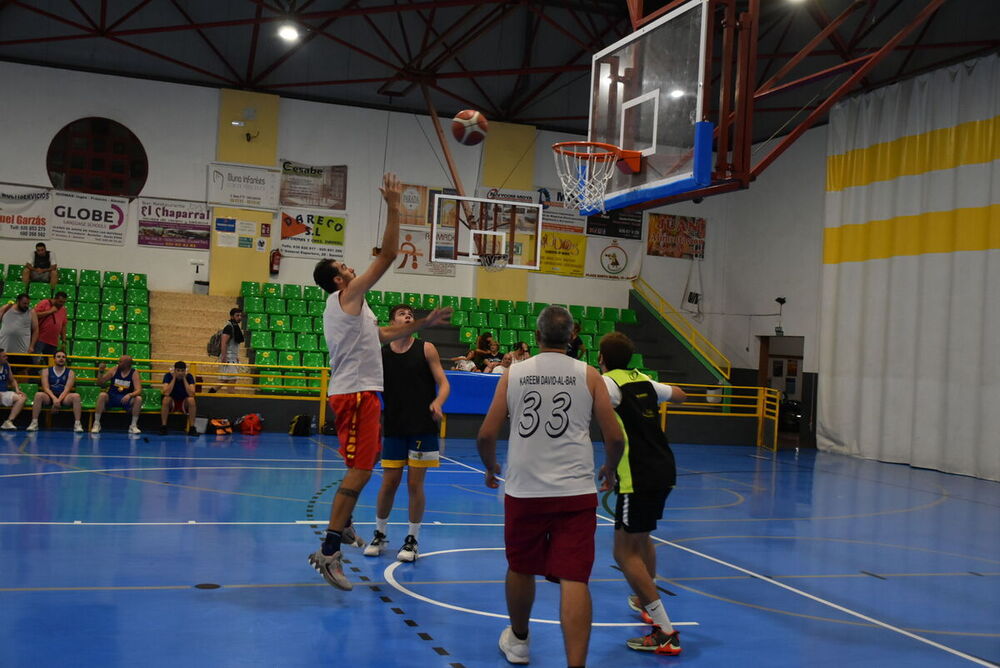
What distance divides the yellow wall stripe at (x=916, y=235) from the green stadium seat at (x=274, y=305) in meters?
12.4

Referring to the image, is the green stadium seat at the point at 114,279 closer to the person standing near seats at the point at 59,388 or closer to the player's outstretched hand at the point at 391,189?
the person standing near seats at the point at 59,388

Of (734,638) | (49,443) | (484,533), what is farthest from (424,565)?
(49,443)

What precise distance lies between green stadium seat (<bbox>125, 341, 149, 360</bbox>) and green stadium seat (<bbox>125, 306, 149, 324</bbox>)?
799 mm

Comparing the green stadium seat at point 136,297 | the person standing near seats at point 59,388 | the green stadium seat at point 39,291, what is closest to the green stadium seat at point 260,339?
the green stadium seat at point 136,297

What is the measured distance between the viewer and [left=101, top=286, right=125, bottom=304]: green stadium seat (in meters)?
19.0

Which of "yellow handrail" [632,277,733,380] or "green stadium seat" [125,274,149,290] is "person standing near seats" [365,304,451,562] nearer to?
"green stadium seat" [125,274,149,290]

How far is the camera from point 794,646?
5133 millimetres

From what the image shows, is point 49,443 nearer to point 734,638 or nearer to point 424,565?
point 424,565

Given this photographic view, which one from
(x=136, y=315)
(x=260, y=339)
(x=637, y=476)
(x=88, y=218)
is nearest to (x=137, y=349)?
(x=136, y=315)

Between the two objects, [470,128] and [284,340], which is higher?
[470,128]

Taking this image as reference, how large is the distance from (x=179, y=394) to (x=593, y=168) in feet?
29.0

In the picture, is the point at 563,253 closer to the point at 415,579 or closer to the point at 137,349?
the point at 137,349

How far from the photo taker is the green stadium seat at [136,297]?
1927 centimetres

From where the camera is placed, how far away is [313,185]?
21.8 m
